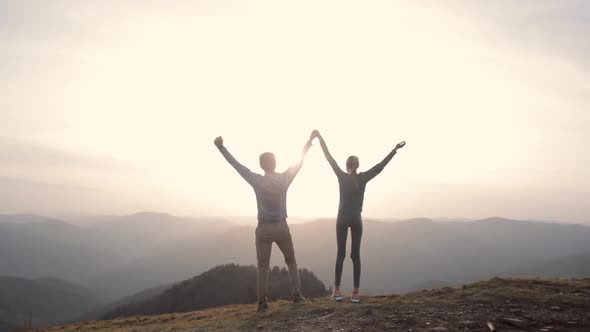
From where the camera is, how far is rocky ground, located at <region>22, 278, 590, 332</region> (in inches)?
255

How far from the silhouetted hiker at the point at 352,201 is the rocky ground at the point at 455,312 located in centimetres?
106

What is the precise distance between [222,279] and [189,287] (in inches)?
203

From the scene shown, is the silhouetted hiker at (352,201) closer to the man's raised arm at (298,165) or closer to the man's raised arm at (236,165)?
the man's raised arm at (298,165)

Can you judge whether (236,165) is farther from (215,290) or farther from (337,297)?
(215,290)

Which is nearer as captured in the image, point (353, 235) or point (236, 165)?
point (236, 165)

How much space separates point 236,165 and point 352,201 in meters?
2.66

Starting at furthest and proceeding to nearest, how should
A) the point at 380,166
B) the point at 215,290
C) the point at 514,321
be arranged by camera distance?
the point at 215,290
the point at 380,166
the point at 514,321

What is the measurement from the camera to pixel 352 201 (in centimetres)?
898

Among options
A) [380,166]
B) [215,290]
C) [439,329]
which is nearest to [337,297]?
[380,166]

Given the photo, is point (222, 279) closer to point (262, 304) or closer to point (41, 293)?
point (262, 304)

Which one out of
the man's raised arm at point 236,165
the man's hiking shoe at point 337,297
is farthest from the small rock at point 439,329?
the man's raised arm at point 236,165

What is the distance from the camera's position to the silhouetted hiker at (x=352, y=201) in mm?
8914

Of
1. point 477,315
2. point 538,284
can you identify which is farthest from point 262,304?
point 538,284

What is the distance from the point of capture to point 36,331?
487 inches
